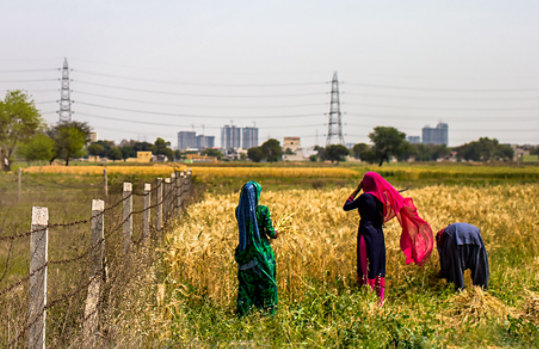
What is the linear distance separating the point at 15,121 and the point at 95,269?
2720 inches

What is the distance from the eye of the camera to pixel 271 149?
5315 inches

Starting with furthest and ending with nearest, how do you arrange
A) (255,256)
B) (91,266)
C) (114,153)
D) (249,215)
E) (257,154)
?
1. (257,154)
2. (114,153)
3. (255,256)
4. (249,215)
5. (91,266)

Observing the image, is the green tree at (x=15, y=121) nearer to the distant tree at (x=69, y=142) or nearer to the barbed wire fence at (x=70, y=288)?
the distant tree at (x=69, y=142)

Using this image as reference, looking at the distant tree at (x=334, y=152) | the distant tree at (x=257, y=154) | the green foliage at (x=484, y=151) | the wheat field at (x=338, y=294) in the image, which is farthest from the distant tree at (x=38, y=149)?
the green foliage at (x=484, y=151)

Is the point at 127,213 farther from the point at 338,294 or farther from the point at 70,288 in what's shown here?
the point at 338,294

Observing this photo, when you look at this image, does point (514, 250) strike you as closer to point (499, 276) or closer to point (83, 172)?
point (499, 276)

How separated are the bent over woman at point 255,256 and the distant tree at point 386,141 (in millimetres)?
108019

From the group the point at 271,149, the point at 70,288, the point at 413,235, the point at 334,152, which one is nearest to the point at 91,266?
the point at 70,288

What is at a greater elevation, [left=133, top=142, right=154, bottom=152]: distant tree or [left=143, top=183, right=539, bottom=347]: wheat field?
[left=133, top=142, right=154, bottom=152]: distant tree

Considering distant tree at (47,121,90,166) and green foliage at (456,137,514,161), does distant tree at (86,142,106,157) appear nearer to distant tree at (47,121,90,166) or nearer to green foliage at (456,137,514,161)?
distant tree at (47,121,90,166)

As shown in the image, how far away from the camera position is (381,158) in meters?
114

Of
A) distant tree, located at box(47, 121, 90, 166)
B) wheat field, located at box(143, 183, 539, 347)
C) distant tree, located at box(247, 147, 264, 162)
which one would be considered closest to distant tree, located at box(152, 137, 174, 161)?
distant tree, located at box(47, 121, 90, 166)

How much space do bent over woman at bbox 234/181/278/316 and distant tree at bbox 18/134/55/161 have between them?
236 ft

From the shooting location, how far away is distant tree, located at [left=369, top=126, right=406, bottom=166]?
113m
